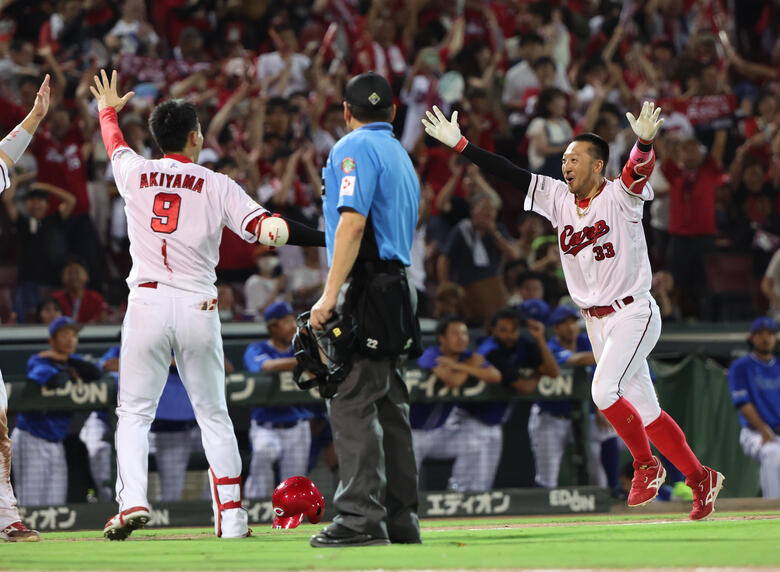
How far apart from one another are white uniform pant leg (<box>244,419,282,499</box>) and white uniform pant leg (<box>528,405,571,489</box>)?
225cm

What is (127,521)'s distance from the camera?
19.3 feet

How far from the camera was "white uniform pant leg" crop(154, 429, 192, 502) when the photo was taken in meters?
9.88

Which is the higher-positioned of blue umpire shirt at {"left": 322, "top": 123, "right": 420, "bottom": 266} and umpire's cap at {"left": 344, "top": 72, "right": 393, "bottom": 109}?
umpire's cap at {"left": 344, "top": 72, "right": 393, "bottom": 109}

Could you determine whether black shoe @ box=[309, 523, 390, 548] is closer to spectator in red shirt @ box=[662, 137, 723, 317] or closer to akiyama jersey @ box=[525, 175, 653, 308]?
akiyama jersey @ box=[525, 175, 653, 308]

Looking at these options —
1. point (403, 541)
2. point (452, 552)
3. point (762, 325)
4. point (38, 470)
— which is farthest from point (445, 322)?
point (452, 552)

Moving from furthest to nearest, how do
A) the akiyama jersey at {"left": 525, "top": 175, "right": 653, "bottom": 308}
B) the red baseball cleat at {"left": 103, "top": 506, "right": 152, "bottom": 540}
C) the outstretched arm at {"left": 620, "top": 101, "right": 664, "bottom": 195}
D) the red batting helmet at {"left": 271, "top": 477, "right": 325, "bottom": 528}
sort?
1. the red batting helmet at {"left": 271, "top": 477, "right": 325, "bottom": 528}
2. the akiyama jersey at {"left": 525, "top": 175, "right": 653, "bottom": 308}
3. the outstretched arm at {"left": 620, "top": 101, "right": 664, "bottom": 195}
4. the red baseball cleat at {"left": 103, "top": 506, "right": 152, "bottom": 540}

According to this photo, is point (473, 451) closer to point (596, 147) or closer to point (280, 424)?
point (280, 424)

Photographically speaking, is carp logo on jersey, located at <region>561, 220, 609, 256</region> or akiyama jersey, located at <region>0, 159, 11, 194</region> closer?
akiyama jersey, located at <region>0, 159, 11, 194</region>

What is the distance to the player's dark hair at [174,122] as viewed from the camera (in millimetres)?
6203

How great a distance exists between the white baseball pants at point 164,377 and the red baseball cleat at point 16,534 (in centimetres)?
67

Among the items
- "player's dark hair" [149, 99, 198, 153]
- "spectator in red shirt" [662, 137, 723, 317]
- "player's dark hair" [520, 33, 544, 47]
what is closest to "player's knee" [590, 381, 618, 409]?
"player's dark hair" [149, 99, 198, 153]

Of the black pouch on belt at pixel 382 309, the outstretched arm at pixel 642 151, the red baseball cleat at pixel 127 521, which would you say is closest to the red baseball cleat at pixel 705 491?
the outstretched arm at pixel 642 151

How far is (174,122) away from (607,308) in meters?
2.58

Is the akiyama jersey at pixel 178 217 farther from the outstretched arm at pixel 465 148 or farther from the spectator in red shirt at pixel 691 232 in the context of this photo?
the spectator in red shirt at pixel 691 232
